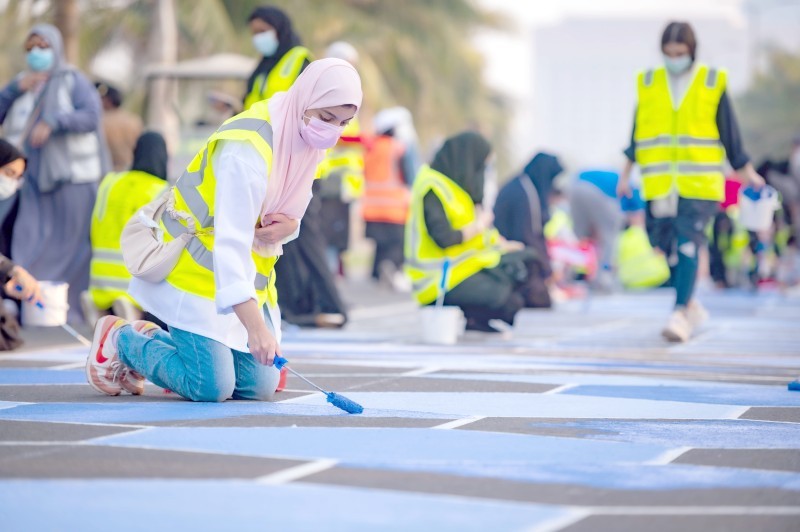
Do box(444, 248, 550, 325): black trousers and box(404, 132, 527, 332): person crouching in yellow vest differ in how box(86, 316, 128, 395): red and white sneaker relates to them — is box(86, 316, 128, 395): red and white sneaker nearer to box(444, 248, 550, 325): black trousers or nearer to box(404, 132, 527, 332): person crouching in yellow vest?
box(404, 132, 527, 332): person crouching in yellow vest

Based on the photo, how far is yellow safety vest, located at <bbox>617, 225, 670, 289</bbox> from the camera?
19.0m

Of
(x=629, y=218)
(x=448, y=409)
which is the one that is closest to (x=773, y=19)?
(x=629, y=218)

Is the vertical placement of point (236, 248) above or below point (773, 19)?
below

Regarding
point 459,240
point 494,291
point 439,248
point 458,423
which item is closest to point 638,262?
point 494,291

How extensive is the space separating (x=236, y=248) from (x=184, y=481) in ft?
5.00

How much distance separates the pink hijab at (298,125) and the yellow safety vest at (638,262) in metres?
12.8

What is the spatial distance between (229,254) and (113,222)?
4.28 meters

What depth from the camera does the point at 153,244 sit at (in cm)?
655

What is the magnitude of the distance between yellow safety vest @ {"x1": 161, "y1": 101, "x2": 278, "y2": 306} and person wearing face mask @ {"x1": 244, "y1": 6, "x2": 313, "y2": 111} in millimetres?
4069

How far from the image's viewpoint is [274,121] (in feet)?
20.8

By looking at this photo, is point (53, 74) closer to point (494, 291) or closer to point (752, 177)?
point (494, 291)

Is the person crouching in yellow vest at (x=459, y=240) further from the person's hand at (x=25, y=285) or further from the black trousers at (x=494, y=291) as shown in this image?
the person's hand at (x=25, y=285)

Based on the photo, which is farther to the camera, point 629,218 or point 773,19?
point 773,19

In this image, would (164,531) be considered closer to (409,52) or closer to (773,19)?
(409,52)
